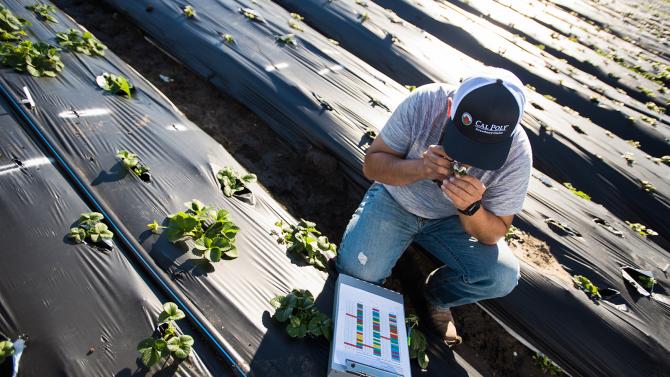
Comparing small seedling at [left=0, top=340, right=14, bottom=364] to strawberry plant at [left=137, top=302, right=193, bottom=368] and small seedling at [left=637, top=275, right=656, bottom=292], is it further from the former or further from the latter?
small seedling at [left=637, top=275, right=656, bottom=292]

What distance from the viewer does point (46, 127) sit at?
86.0 inches

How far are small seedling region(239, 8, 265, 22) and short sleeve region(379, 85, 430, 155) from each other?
2.67 m

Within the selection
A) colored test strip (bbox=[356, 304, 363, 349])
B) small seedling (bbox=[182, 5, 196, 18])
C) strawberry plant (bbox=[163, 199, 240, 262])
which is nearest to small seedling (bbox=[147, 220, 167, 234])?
strawberry plant (bbox=[163, 199, 240, 262])

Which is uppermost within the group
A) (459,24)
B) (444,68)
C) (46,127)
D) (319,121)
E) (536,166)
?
(459,24)

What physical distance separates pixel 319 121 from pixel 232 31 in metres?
1.46

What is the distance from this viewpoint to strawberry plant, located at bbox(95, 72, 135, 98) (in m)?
2.63

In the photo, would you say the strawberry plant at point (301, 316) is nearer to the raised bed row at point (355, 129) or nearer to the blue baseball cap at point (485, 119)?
the blue baseball cap at point (485, 119)

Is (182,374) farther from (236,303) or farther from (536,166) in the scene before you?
(536,166)

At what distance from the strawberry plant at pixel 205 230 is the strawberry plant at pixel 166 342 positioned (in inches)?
13.4

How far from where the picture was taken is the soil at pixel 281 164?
2465 mm

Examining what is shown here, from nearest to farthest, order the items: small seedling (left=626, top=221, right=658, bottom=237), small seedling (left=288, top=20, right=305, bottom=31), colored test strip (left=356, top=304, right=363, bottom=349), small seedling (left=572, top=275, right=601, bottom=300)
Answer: colored test strip (left=356, top=304, right=363, bottom=349), small seedling (left=572, top=275, right=601, bottom=300), small seedling (left=626, top=221, right=658, bottom=237), small seedling (left=288, top=20, right=305, bottom=31)

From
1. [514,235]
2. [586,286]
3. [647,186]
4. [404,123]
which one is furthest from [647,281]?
[404,123]

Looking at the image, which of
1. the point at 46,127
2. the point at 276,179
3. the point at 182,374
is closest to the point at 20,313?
the point at 182,374

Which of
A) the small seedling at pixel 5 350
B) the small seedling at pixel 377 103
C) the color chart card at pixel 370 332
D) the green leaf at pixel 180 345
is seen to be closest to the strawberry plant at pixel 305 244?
the color chart card at pixel 370 332
